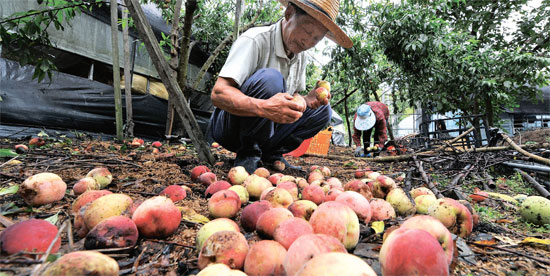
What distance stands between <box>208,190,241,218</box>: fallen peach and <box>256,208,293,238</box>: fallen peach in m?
0.30

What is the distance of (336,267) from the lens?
597 millimetres

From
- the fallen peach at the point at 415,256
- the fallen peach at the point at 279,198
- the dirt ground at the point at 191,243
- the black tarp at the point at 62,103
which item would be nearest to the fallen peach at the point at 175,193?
the dirt ground at the point at 191,243

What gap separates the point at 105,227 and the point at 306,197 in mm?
1057

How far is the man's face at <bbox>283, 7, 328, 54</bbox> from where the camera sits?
2.32 metres

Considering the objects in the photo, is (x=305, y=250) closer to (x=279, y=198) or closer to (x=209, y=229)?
(x=209, y=229)

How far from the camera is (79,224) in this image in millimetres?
1096

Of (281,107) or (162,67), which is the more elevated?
(162,67)

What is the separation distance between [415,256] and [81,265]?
90 cm

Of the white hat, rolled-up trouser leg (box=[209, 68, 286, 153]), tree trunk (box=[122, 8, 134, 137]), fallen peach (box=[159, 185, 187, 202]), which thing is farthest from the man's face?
the white hat

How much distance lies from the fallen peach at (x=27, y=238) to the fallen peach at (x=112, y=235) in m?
0.10

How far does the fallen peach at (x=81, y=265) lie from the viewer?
25.9 inches

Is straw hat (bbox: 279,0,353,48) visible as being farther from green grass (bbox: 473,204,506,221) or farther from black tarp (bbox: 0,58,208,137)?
black tarp (bbox: 0,58,208,137)

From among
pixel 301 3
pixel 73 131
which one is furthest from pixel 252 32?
pixel 73 131

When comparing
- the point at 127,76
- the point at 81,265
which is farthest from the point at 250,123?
the point at 127,76
